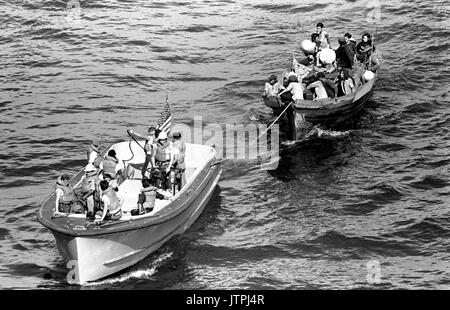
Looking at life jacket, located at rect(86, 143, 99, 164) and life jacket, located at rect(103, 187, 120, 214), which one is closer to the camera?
life jacket, located at rect(103, 187, 120, 214)

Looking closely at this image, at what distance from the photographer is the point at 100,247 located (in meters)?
19.8

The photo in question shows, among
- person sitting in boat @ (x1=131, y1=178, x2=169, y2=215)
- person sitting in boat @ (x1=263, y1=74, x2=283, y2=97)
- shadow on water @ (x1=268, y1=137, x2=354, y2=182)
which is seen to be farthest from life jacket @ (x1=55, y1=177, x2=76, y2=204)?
person sitting in boat @ (x1=263, y1=74, x2=283, y2=97)

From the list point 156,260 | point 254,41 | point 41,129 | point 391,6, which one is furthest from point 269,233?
point 391,6

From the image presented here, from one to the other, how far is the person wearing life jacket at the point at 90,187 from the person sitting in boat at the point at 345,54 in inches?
536

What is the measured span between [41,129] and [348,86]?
38.5 ft

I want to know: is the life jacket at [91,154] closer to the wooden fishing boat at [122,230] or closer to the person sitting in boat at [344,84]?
the wooden fishing boat at [122,230]

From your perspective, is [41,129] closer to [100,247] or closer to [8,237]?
[8,237]

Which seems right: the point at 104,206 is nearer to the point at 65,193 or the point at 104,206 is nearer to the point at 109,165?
the point at 65,193

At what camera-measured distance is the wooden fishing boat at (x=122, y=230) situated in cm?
1948

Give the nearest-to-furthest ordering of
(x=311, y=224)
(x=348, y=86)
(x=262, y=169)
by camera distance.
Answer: (x=311, y=224) < (x=262, y=169) < (x=348, y=86)

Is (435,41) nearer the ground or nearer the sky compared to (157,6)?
nearer the ground

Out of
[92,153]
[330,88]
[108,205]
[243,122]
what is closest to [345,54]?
[330,88]

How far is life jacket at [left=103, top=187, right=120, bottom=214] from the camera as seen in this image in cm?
1980

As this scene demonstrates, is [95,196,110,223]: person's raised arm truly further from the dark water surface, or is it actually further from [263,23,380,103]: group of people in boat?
[263,23,380,103]: group of people in boat
